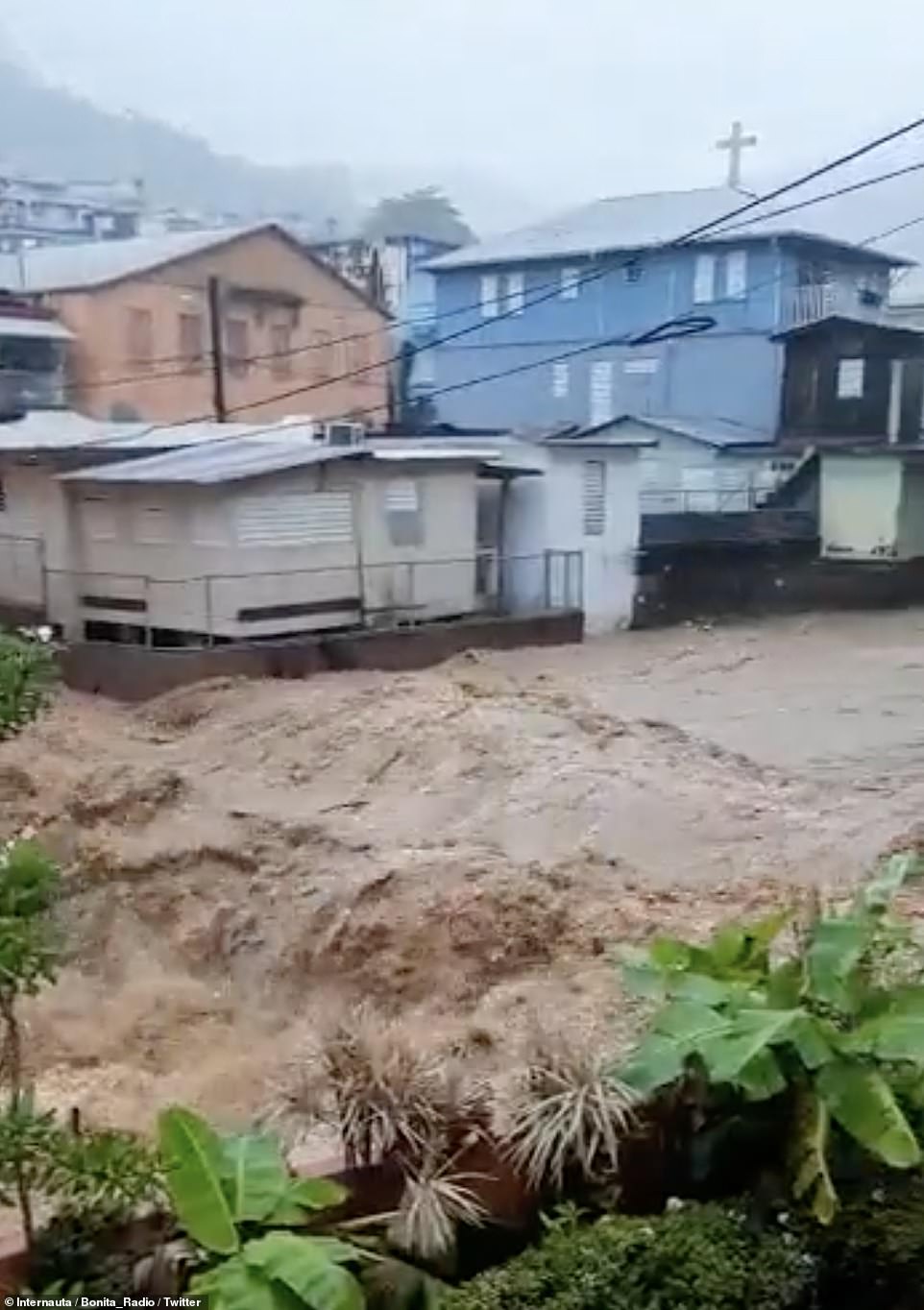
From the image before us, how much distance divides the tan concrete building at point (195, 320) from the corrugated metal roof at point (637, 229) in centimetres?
434

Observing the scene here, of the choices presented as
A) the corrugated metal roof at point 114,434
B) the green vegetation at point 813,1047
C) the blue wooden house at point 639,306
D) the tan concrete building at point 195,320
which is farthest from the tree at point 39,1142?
the blue wooden house at point 639,306

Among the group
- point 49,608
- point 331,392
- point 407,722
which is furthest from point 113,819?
point 331,392

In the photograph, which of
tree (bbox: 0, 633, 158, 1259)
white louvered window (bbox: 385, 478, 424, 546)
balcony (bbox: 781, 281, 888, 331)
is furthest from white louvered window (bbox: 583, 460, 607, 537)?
tree (bbox: 0, 633, 158, 1259)

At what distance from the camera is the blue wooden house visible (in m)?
29.4

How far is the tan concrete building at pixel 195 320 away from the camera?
26.6 meters

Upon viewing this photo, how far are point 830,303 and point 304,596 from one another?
1728cm

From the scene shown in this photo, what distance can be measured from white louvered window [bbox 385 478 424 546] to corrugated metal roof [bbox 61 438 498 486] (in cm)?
38

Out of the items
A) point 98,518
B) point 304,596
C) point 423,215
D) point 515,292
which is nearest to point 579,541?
point 304,596

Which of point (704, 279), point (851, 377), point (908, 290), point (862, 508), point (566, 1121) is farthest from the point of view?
point (908, 290)

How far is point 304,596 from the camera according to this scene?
59.7ft

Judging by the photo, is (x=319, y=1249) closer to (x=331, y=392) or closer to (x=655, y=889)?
(x=655, y=889)

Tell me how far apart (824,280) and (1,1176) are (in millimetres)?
30133

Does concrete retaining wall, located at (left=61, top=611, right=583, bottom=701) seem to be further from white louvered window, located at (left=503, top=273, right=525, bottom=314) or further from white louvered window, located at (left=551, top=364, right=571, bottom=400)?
white louvered window, located at (left=503, top=273, right=525, bottom=314)

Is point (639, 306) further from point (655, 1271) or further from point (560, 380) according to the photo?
point (655, 1271)
